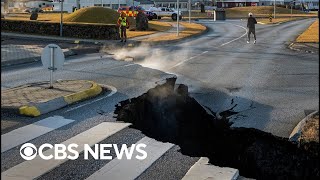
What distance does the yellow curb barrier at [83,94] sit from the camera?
949 cm

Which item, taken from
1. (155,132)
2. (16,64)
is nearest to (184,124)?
(155,132)

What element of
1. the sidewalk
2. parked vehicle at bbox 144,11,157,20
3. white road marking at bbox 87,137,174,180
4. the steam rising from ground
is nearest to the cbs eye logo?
white road marking at bbox 87,137,174,180

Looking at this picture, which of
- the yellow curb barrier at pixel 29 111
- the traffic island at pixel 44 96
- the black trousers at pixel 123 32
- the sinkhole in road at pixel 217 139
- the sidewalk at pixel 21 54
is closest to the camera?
the sinkhole in road at pixel 217 139

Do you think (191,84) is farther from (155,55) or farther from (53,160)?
(155,55)

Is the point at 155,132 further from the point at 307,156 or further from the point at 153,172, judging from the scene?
the point at 307,156

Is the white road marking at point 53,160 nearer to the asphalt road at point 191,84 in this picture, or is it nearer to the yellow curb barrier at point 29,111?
the asphalt road at point 191,84

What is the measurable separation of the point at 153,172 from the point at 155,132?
197 cm

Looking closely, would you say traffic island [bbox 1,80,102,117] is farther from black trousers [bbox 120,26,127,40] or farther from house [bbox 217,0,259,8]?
house [bbox 217,0,259,8]

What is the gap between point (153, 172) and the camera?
18.0 feet

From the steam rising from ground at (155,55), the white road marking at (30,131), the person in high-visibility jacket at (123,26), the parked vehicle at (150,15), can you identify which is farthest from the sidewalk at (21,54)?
the parked vehicle at (150,15)

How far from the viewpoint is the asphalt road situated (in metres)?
6.27

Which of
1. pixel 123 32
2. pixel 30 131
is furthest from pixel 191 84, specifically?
pixel 123 32

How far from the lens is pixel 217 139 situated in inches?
278

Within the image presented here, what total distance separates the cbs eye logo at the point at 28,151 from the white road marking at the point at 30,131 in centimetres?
20
